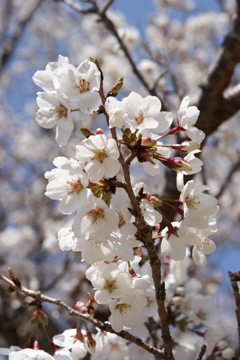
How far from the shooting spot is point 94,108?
105 cm

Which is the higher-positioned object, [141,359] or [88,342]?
[88,342]

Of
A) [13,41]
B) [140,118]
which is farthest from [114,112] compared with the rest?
[13,41]

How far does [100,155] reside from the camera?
3.34 ft

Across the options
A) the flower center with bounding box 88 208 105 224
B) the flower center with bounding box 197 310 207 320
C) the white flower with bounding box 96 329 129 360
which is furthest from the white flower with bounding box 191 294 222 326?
the flower center with bounding box 88 208 105 224

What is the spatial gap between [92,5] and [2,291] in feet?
7.92

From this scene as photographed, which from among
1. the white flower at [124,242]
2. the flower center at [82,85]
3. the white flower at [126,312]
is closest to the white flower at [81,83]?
the flower center at [82,85]

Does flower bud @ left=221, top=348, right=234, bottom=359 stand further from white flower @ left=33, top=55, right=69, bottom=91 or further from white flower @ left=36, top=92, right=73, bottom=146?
white flower @ left=33, top=55, right=69, bottom=91

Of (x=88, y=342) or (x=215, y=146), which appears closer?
(x=88, y=342)

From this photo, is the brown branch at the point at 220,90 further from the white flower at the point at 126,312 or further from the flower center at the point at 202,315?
the white flower at the point at 126,312

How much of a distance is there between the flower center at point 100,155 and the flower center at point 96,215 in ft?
0.43

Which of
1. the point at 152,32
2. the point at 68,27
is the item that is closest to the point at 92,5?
the point at 152,32

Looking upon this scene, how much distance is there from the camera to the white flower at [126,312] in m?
1.21

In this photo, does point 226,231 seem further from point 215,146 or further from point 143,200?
point 143,200

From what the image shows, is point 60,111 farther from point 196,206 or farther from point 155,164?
point 196,206
